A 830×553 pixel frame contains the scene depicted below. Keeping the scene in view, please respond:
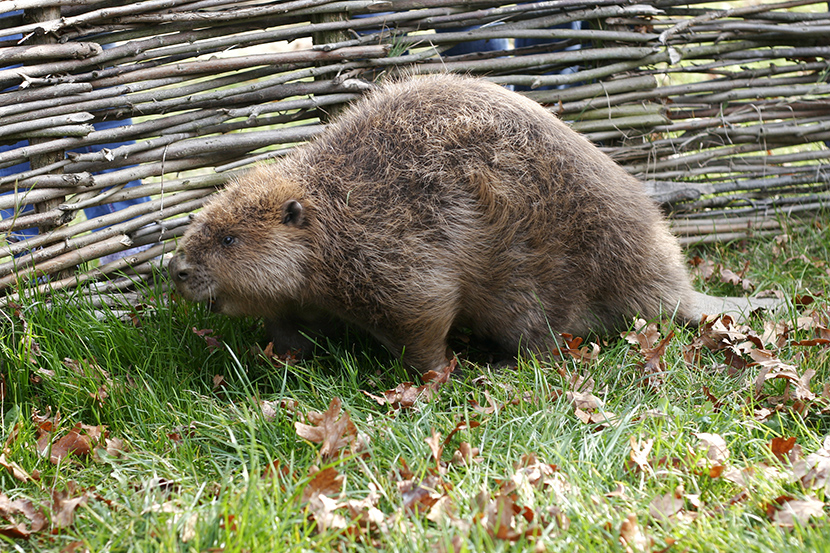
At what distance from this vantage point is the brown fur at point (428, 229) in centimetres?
316

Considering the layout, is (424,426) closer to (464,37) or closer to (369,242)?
(369,242)

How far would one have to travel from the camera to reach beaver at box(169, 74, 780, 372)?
3.16 metres

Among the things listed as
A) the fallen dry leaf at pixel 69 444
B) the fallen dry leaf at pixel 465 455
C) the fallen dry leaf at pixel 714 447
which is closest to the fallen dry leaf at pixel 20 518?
the fallen dry leaf at pixel 69 444

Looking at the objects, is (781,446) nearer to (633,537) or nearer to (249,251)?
(633,537)

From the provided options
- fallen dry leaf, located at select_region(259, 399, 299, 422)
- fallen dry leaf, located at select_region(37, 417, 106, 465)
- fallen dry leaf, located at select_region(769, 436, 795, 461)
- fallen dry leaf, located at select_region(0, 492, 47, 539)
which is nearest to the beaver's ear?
fallen dry leaf, located at select_region(259, 399, 299, 422)

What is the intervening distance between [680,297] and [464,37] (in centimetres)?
196

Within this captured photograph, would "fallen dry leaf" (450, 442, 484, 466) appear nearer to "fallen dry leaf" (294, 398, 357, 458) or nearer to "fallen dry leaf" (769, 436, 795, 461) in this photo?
"fallen dry leaf" (294, 398, 357, 458)

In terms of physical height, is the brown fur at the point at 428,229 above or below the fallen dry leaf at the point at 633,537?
above

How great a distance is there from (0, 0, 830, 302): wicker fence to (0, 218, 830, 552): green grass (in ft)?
1.84

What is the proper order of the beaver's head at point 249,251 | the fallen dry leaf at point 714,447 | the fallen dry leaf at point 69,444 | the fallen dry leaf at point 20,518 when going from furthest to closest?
the beaver's head at point 249,251 < the fallen dry leaf at point 69,444 < the fallen dry leaf at point 714,447 < the fallen dry leaf at point 20,518

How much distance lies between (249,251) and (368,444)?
43.9 inches

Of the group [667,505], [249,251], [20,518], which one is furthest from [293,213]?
[667,505]

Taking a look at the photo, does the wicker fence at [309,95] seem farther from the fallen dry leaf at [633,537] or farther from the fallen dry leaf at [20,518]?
the fallen dry leaf at [633,537]

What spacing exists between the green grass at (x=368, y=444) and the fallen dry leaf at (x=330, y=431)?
0.12 feet
